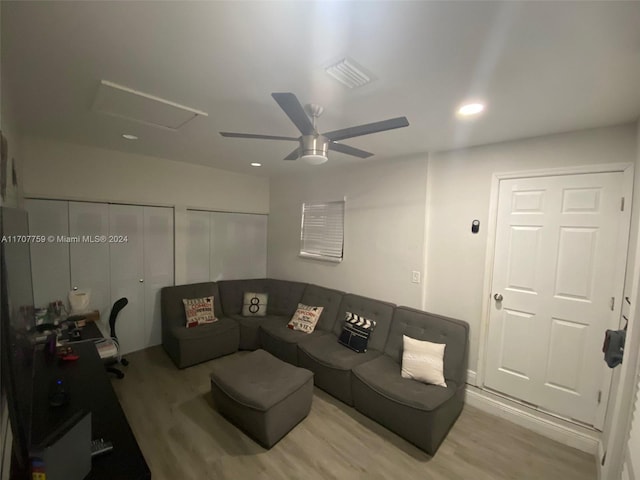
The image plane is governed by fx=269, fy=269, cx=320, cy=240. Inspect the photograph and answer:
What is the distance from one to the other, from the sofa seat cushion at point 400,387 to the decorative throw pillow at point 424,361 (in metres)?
0.05

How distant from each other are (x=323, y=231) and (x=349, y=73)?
267 cm

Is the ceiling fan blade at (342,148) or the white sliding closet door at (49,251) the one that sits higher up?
the ceiling fan blade at (342,148)

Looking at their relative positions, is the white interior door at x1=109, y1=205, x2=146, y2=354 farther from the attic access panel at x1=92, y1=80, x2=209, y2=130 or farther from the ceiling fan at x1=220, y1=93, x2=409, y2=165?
the ceiling fan at x1=220, y1=93, x2=409, y2=165

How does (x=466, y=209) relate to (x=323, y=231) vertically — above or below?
above

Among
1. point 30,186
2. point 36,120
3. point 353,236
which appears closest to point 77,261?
point 30,186

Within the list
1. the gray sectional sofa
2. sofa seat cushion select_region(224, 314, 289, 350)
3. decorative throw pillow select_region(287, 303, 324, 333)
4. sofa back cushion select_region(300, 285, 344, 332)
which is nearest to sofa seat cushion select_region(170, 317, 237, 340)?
the gray sectional sofa

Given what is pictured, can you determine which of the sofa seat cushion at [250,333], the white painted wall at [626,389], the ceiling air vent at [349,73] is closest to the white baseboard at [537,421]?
the white painted wall at [626,389]

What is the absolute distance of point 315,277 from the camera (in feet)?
13.3

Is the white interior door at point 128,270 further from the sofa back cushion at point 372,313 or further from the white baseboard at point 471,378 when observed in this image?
the white baseboard at point 471,378

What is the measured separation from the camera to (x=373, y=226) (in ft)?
11.0

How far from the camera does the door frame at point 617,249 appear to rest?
1968mm

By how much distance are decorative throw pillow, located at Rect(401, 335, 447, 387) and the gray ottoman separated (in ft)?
3.01

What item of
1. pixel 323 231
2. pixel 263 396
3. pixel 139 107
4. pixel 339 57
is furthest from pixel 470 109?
pixel 263 396

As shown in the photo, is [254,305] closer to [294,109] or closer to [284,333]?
[284,333]
